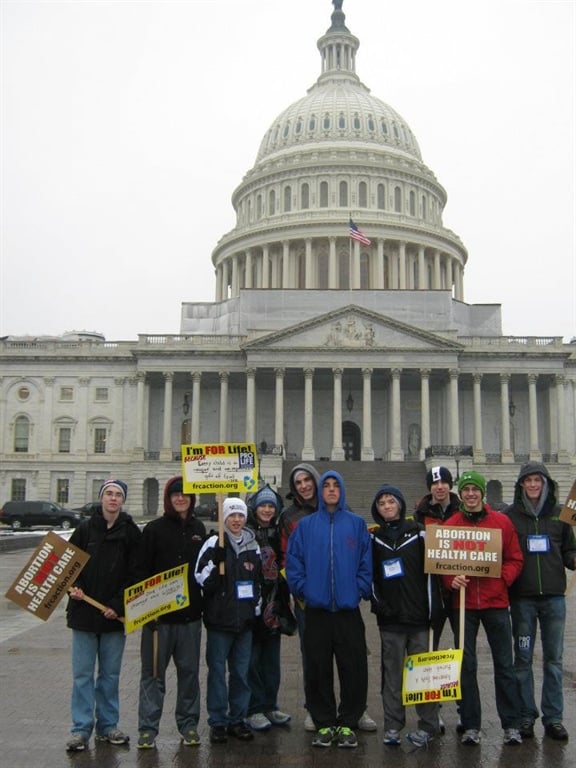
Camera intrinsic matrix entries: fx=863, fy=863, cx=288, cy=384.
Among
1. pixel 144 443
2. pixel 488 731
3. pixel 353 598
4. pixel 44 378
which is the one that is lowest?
pixel 488 731

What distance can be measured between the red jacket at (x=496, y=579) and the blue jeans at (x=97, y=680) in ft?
12.1

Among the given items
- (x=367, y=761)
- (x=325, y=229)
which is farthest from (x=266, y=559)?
(x=325, y=229)

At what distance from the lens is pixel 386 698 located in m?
9.24

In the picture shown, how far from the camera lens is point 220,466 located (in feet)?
34.0

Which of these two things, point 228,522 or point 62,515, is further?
point 62,515

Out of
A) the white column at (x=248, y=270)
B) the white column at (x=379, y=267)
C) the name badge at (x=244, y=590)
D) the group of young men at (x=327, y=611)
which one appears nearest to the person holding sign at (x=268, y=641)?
the group of young men at (x=327, y=611)

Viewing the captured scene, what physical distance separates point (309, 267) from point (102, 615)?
2906 inches

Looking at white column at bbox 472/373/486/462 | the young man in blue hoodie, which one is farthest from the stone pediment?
the young man in blue hoodie

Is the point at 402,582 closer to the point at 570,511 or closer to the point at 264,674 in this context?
the point at 264,674

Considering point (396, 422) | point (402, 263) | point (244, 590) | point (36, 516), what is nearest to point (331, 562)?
point (244, 590)

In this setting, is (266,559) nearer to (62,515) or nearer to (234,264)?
(62,515)

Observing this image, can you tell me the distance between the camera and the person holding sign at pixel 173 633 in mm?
9031

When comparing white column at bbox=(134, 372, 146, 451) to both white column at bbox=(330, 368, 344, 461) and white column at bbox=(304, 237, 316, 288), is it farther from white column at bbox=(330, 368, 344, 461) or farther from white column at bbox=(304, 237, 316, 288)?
white column at bbox=(304, 237, 316, 288)

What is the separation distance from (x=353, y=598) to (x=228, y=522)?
1.63m
